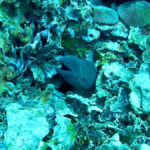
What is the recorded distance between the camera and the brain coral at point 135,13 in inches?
121

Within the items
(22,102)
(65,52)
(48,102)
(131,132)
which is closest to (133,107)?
(131,132)

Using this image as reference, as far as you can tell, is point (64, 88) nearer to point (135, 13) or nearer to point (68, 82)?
point (68, 82)

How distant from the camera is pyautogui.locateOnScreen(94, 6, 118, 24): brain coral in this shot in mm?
2861

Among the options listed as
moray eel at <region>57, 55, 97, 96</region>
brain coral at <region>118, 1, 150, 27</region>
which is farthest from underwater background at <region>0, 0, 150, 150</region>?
brain coral at <region>118, 1, 150, 27</region>

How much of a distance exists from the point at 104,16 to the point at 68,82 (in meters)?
1.46

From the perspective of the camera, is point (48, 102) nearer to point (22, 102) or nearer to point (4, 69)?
point (22, 102)

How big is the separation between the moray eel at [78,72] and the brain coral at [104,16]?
106 cm

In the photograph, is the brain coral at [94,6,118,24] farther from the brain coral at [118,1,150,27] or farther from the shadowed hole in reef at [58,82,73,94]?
the shadowed hole in reef at [58,82,73,94]

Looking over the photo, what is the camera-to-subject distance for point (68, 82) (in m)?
2.11

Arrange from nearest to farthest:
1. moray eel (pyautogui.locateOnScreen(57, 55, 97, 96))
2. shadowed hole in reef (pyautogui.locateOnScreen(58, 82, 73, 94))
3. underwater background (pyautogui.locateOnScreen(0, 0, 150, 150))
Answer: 1. underwater background (pyautogui.locateOnScreen(0, 0, 150, 150))
2. moray eel (pyautogui.locateOnScreen(57, 55, 97, 96))
3. shadowed hole in reef (pyautogui.locateOnScreen(58, 82, 73, 94))

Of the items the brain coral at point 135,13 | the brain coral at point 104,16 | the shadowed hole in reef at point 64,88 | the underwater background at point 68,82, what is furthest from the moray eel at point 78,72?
the brain coral at point 135,13

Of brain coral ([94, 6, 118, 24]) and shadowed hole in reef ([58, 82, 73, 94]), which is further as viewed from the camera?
brain coral ([94, 6, 118, 24])

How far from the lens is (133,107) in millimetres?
1626

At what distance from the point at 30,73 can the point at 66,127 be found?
0.87m
